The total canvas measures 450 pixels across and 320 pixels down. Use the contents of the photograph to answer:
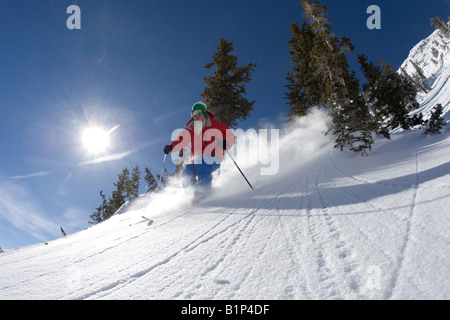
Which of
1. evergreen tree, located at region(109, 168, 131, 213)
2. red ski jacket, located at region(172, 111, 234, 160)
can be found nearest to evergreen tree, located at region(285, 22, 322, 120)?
red ski jacket, located at region(172, 111, 234, 160)

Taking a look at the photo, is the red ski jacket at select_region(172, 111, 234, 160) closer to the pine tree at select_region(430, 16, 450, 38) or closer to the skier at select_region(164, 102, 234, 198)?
the skier at select_region(164, 102, 234, 198)

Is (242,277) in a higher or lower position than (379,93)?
lower

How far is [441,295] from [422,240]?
56 centimetres

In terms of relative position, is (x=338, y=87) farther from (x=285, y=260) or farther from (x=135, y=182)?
(x=135, y=182)

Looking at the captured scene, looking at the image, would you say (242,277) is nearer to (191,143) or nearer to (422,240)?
(422,240)

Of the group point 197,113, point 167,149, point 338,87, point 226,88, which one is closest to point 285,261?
point 167,149

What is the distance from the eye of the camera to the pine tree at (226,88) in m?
14.6

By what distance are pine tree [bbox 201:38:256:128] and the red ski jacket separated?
8599 millimetres

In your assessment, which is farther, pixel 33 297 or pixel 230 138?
pixel 230 138

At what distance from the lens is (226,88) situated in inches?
589
